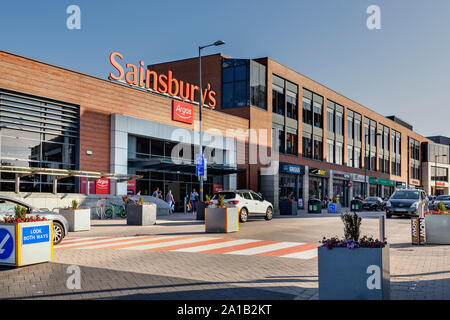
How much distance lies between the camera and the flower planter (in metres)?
8.73

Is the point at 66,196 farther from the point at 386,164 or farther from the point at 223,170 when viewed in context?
the point at 386,164

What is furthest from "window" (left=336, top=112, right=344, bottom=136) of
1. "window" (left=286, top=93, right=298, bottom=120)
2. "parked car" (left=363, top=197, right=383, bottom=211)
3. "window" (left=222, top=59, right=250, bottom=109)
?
Answer: "window" (left=222, top=59, right=250, bottom=109)

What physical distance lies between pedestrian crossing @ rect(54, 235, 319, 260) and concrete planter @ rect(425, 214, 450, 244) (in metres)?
3.20

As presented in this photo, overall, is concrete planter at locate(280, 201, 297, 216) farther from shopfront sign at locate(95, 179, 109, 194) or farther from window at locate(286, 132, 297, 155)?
window at locate(286, 132, 297, 155)

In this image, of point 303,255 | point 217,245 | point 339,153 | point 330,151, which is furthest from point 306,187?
point 303,255

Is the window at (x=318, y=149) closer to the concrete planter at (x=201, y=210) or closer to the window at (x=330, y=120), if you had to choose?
the window at (x=330, y=120)

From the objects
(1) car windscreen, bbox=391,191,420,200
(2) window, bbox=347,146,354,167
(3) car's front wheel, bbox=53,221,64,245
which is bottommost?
(3) car's front wheel, bbox=53,221,64,245

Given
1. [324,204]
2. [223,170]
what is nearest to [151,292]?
[223,170]

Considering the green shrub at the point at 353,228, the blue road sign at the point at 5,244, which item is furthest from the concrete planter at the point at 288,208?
the green shrub at the point at 353,228

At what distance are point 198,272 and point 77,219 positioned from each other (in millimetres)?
10168

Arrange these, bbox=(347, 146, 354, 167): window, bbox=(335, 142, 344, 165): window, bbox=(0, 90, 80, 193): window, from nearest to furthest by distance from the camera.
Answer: bbox=(0, 90, 80, 193): window < bbox=(335, 142, 344, 165): window < bbox=(347, 146, 354, 167): window

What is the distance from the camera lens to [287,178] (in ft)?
145

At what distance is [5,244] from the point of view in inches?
347

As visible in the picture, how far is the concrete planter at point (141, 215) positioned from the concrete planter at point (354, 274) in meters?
14.5
